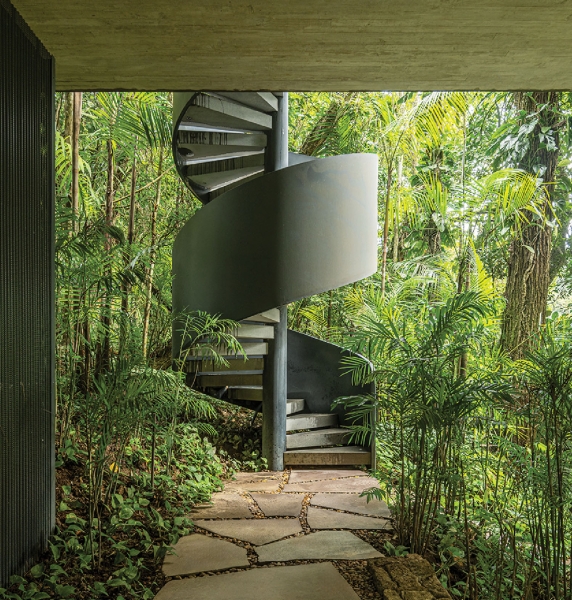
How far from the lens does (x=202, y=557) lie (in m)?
2.83

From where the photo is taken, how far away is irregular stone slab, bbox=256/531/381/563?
2.84 meters

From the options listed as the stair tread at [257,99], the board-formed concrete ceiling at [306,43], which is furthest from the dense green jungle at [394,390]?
the board-formed concrete ceiling at [306,43]

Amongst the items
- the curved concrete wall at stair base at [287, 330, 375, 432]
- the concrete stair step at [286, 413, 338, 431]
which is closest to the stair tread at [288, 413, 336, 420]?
the concrete stair step at [286, 413, 338, 431]

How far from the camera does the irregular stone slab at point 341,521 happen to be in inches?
131

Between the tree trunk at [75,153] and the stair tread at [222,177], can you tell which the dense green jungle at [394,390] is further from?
the stair tread at [222,177]

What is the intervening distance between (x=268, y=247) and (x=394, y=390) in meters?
1.86

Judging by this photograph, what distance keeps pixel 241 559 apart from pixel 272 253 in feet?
7.66

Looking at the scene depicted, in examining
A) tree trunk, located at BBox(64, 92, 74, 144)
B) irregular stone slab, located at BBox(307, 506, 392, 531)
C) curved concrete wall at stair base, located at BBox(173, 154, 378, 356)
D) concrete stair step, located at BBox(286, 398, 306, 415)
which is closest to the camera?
irregular stone slab, located at BBox(307, 506, 392, 531)

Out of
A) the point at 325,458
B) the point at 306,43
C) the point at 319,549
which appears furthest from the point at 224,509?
the point at 306,43

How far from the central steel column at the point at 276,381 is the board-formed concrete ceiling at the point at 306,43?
1.38 metres

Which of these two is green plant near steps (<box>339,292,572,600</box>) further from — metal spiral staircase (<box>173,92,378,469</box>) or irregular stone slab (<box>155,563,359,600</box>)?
metal spiral staircase (<box>173,92,378,469</box>)

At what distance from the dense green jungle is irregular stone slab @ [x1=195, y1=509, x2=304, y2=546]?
8.9 inches

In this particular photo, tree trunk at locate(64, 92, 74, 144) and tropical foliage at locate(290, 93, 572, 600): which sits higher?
tree trunk at locate(64, 92, 74, 144)

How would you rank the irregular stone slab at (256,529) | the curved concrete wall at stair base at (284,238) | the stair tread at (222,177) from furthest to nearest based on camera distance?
the stair tread at (222,177) < the curved concrete wall at stair base at (284,238) < the irregular stone slab at (256,529)
